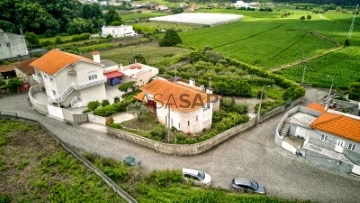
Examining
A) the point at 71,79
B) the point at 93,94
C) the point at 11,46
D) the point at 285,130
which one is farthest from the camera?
the point at 11,46

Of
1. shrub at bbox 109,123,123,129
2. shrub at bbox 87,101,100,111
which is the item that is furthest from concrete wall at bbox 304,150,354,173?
shrub at bbox 87,101,100,111

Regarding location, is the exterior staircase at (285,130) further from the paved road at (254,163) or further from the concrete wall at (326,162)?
the concrete wall at (326,162)

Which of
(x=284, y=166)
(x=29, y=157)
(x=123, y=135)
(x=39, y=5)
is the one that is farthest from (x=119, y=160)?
(x=39, y=5)

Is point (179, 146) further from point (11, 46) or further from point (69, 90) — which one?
point (11, 46)

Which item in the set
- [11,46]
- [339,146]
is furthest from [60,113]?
[11,46]

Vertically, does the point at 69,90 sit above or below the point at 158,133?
above

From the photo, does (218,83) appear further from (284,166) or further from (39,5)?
(39,5)
